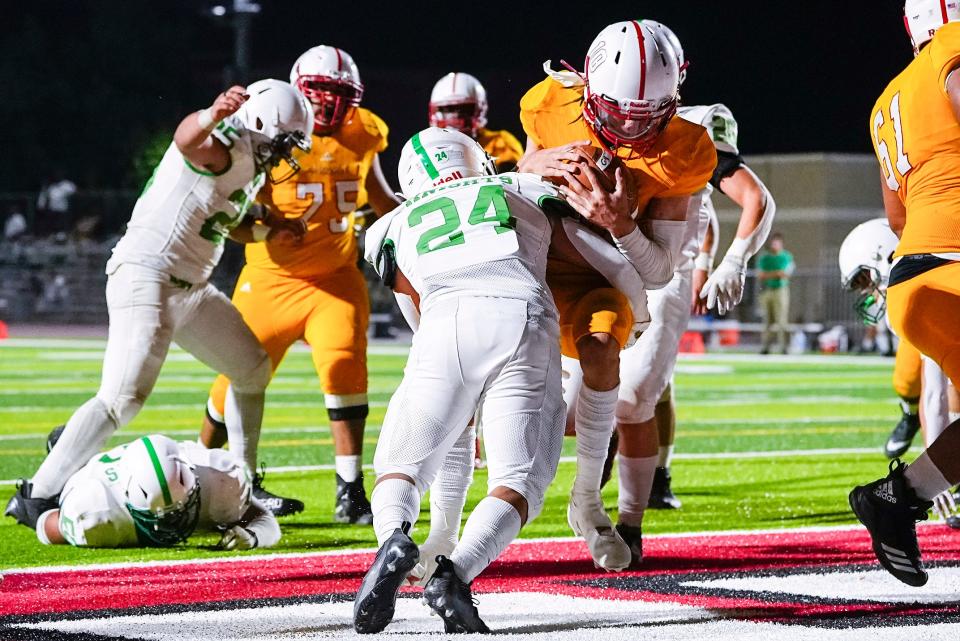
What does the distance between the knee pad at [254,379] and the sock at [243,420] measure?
0.08 ft

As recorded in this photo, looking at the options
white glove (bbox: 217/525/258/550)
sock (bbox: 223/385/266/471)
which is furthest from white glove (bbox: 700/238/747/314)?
sock (bbox: 223/385/266/471)

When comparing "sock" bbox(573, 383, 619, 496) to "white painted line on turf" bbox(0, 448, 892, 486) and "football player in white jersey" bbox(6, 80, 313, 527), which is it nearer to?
"football player in white jersey" bbox(6, 80, 313, 527)

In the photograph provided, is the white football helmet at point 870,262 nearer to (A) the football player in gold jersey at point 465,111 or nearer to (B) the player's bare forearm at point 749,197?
(B) the player's bare forearm at point 749,197

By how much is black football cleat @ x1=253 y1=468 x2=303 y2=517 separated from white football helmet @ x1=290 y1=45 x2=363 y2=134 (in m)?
1.55

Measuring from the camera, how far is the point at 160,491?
196 inches

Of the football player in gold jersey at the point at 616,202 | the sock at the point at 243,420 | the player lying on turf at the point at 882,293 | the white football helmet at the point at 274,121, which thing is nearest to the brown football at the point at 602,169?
the football player in gold jersey at the point at 616,202

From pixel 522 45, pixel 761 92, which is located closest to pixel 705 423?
pixel 761 92

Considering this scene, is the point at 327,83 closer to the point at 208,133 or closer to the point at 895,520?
the point at 208,133

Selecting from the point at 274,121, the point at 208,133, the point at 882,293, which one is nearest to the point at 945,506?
the point at 882,293

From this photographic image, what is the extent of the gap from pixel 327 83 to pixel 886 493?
3.15m

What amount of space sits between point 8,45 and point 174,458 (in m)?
32.6

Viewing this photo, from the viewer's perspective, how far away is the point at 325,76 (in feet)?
20.8

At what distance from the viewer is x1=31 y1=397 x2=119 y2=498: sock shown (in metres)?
5.43

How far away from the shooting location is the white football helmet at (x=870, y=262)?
6332mm
